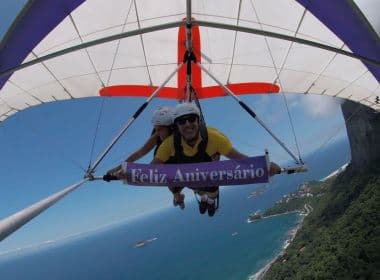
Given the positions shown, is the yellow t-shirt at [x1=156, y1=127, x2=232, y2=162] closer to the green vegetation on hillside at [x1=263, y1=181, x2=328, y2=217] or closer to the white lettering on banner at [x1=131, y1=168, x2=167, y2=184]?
the white lettering on banner at [x1=131, y1=168, x2=167, y2=184]

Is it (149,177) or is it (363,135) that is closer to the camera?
(149,177)

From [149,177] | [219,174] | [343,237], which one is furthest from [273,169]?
[343,237]

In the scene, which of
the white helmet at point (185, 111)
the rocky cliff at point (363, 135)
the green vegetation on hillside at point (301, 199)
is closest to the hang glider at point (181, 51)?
the white helmet at point (185, 111)

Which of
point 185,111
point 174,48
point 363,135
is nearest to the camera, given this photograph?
point 185,111

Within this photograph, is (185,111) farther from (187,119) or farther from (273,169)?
(273,169)

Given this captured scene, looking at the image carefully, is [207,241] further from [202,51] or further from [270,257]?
[202,51]

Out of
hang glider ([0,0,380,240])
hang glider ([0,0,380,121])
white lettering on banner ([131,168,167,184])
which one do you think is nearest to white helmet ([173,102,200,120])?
white lettering on banner ([131,168,167,184])

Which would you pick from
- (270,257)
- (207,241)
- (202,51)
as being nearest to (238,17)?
(202,51)

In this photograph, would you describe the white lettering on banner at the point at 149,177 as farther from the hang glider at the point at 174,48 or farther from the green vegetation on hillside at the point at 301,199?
the green vegetation on hillside at the point at 301,199
